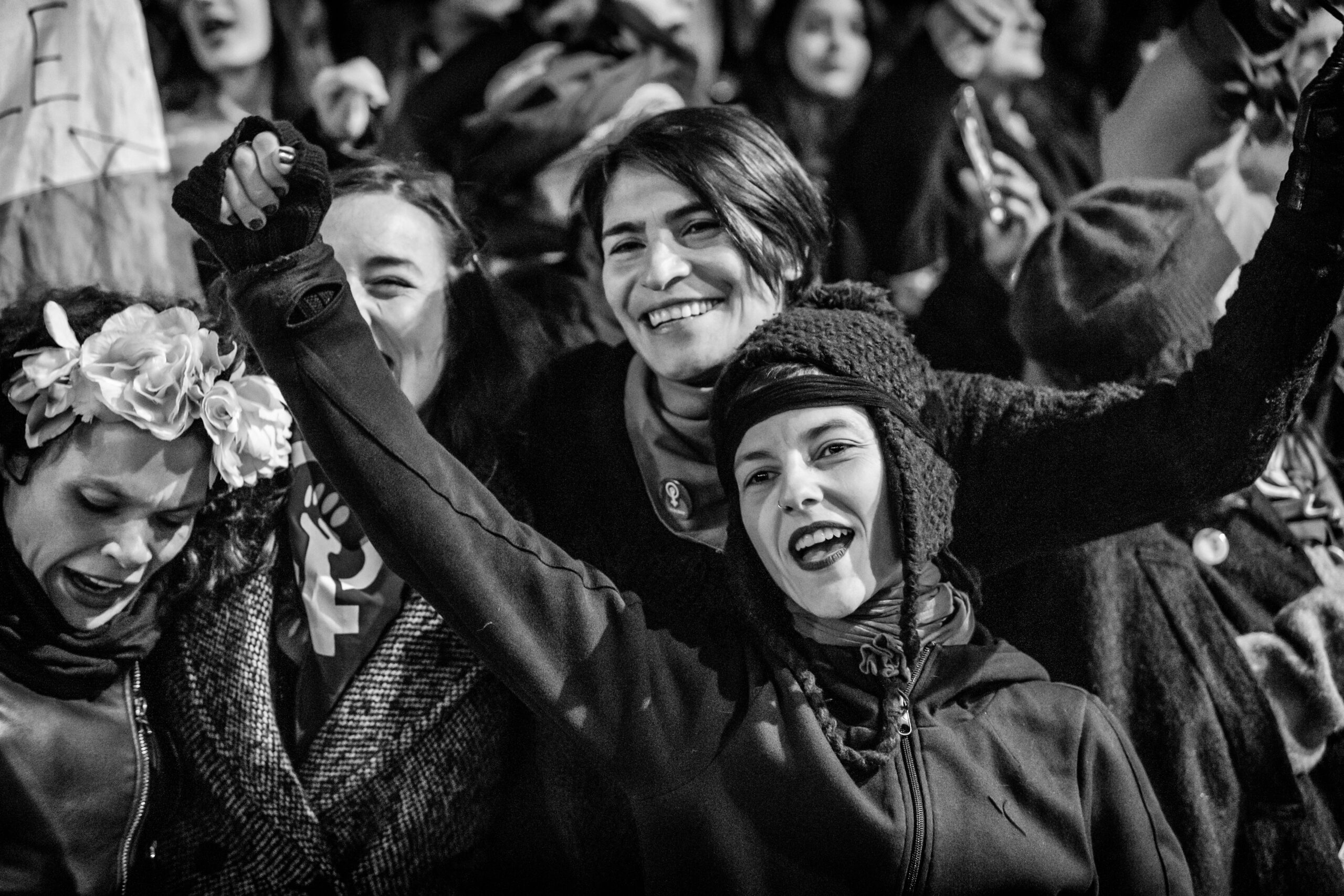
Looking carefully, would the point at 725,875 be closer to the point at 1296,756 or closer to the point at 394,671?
the point at 394,671

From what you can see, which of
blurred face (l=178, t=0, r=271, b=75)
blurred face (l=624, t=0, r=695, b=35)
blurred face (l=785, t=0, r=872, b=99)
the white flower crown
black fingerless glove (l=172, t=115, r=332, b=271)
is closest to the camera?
black fingerless glove (l=172, t=115, r=332, b=271)

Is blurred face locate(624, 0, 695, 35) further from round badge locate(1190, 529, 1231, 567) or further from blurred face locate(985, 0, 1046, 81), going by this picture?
round badge locate(1190, 529, 1231, 567)

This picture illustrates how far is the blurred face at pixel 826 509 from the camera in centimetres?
177

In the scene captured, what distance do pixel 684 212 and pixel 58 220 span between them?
4.19ft

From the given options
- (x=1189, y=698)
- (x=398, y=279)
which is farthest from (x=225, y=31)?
(x=1189, y=698)

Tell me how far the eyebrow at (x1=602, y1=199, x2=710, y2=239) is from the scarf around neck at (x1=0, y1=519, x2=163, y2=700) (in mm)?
946

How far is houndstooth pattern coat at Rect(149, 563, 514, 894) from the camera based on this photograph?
2121mm

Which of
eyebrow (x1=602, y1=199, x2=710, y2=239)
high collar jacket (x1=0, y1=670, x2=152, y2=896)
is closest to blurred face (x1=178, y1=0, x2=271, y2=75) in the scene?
eyebrow (x1=602, y1=199, x2=710, y2=239)

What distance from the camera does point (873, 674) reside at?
1812 millimetres

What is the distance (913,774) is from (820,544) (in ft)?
1.04

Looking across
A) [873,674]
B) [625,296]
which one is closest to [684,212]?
[625,296]

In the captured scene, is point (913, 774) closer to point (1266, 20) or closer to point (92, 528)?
point (92, 528)

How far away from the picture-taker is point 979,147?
3406 mm

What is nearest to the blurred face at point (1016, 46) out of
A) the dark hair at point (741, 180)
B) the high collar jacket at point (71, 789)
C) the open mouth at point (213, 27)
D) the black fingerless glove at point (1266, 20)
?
the black fingerless glove at point (1266, 20)
